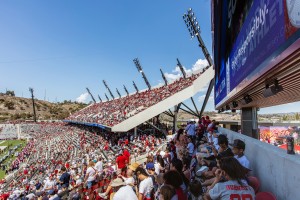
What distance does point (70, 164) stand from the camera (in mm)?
19078

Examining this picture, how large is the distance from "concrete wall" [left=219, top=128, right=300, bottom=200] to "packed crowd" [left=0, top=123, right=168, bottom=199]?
385cm

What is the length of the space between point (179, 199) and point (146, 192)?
1.21m

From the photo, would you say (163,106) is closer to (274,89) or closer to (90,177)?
(90,177)

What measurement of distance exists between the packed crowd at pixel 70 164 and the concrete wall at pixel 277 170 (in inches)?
152

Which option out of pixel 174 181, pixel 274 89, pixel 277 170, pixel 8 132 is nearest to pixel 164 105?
pixel 274 89

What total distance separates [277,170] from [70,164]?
17932 mm

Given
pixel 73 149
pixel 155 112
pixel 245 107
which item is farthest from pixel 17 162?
pixel 245 107

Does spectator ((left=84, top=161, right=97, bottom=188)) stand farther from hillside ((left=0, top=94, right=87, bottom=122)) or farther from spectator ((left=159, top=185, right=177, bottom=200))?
hillside ((left=0, top=94, right=87, bottom=122))

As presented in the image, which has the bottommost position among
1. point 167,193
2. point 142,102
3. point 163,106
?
point 167,193

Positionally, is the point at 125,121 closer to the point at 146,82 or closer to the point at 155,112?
the point at 155,112

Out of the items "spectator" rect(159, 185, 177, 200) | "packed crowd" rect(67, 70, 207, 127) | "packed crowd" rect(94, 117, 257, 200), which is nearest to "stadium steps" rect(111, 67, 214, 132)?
"packed crowd" rect(67, 70, 207, 127)

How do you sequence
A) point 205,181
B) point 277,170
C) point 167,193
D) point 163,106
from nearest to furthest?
point 167,193, point 277,170, point 205,181, point 163,106

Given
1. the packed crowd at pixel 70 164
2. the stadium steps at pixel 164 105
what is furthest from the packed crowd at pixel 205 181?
the stadium steps at pixel 164 105

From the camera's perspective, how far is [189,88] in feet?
81.2
